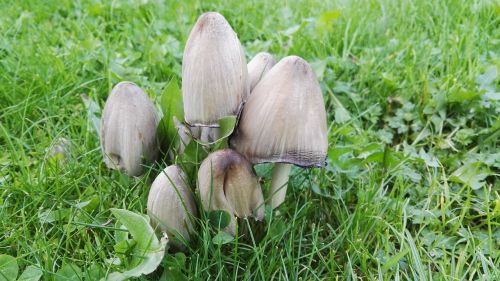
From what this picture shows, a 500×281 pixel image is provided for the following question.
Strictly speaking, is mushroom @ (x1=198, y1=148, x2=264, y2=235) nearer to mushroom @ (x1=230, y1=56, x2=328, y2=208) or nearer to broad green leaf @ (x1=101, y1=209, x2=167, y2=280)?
mushroom @ (x1=230, y1=56, x2=328, y2=208)

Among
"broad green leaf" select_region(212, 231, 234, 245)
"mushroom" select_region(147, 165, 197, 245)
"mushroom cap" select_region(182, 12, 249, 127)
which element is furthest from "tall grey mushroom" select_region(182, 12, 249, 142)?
"broad green leaf" select_region(212, 231, 234, 245)

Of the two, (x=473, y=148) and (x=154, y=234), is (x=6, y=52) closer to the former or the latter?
(x=154, y=234)

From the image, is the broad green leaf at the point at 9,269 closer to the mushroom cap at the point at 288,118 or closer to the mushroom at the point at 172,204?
the mushroom at the point at 172,204

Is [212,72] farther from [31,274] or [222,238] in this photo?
[31,274]

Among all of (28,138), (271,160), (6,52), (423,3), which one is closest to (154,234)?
(271,160)

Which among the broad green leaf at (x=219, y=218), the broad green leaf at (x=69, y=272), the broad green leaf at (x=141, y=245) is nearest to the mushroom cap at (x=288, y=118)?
the broad green leaf at (x=219, y=218)

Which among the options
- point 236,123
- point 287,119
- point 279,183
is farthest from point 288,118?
point 279,183
